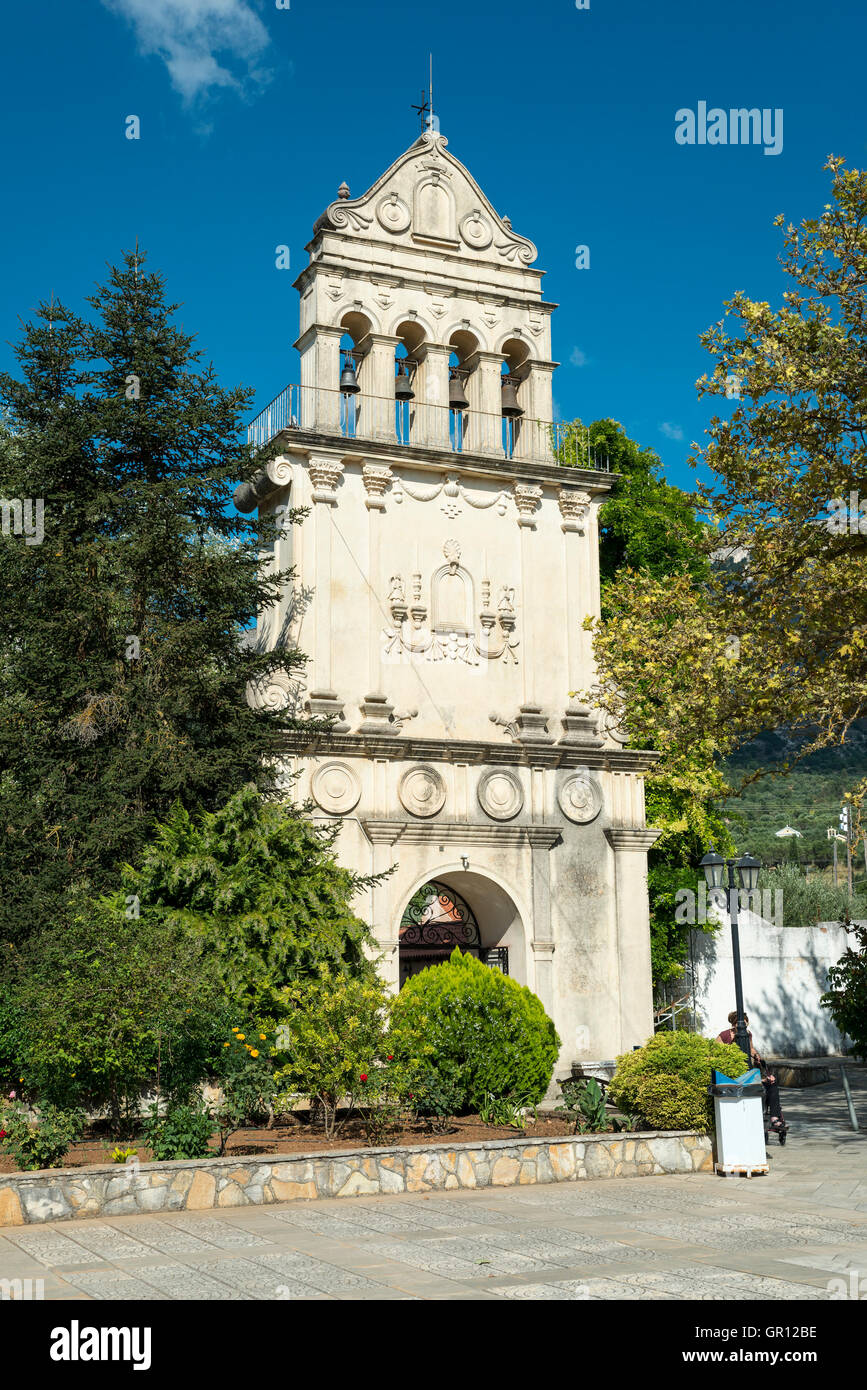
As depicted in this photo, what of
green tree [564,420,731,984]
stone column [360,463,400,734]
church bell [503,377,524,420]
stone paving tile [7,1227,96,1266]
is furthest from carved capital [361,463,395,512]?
stone paving tile [7,1227,96,1266]

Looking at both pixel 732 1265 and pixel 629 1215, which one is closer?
pixel 732 1265

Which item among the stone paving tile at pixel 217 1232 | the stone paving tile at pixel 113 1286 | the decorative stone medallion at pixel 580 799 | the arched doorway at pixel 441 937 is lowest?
the stone paving tile at pixel 217 1232

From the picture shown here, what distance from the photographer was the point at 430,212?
79.4 feet

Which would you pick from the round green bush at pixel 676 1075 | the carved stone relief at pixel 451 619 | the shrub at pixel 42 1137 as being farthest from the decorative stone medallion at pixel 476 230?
the shrub at pixel 42 1137

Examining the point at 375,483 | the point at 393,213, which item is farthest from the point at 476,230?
the point at 375,483

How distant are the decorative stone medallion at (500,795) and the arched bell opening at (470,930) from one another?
117 cm

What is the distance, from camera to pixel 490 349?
79.8ft

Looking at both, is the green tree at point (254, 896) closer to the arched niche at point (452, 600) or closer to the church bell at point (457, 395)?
the arched niche at point (452, 600)

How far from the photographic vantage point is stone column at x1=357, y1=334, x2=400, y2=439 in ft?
75.6

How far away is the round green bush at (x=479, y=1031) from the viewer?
53.2 feet
